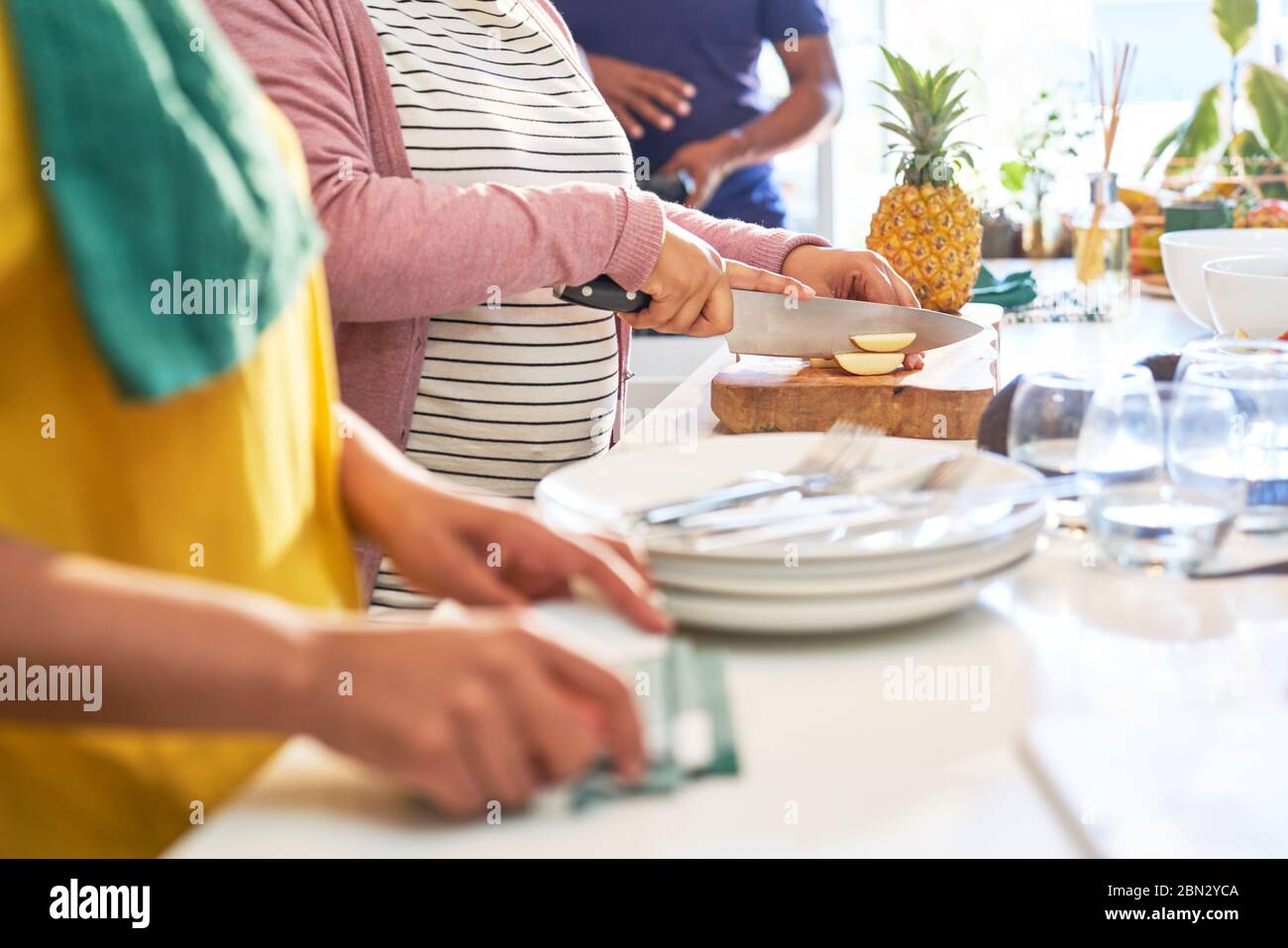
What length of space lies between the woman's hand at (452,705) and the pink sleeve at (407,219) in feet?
2.29

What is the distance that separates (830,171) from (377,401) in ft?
8.35

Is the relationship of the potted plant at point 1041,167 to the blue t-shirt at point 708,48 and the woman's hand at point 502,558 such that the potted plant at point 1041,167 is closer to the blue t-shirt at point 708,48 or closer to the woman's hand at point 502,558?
the blue t-shirt at point 708,48

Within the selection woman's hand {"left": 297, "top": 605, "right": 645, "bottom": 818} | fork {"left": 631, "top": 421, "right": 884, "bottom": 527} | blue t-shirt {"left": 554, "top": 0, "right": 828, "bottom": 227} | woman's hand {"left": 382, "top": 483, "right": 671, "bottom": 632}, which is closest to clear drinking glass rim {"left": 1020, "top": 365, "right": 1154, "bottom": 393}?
fork {"left": 631, "top": 421, "right": 884, "bottom": 527}

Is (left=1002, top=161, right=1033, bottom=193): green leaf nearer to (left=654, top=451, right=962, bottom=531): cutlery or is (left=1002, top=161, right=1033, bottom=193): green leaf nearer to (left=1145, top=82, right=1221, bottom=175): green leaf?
(left=1145, top=82, right=1221, bottom=175): green leaf

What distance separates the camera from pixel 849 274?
1481 mm

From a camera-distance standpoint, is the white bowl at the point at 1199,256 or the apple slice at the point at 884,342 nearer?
the apple slice at the point at 884,342

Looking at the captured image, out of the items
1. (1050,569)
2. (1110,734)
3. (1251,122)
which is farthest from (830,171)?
(1110,734)

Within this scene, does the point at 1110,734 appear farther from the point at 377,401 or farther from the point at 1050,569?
the point at 377,401

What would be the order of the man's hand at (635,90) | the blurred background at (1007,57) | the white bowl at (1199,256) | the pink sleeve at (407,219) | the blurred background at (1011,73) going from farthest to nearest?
the blurred background at (1007,57), the blurred background at (1011,73), the man's hand at (635,90), the white bowl at (1199,256), the pink sleeve at (407,219)

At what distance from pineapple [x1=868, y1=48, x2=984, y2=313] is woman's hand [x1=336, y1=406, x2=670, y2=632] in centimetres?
117

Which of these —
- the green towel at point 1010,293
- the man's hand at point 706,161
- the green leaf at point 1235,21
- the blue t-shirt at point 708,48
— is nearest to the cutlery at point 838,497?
the green towel at point 1010,293

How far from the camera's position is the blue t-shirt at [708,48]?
2.63 meters

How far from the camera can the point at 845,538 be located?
→ 71 cm

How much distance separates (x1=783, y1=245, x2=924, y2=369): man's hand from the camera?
4.81ft
